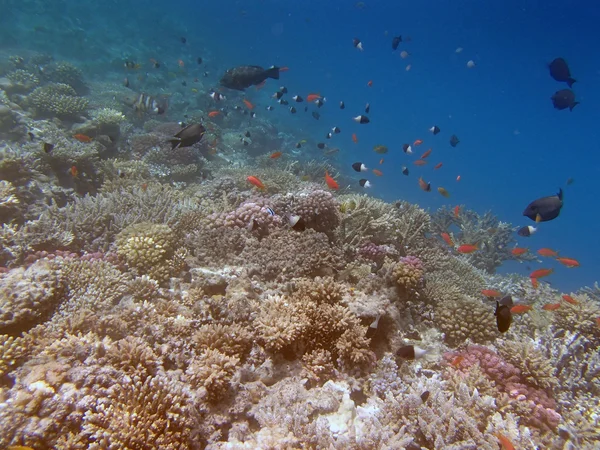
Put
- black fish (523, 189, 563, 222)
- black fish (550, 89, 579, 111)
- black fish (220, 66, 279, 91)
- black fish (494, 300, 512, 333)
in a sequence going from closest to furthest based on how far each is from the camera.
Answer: black fish (494, 300, 512, 333)
black fish (523, 189, 563, 222)
black fish (550, 89, 579, 111)
black fish (220, 66, 279, 91)

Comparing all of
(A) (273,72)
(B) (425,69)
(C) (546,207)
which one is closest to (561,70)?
(C) (546,207)

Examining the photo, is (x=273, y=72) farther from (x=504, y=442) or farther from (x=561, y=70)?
(x=504, y=442)

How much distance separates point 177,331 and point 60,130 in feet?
34.5

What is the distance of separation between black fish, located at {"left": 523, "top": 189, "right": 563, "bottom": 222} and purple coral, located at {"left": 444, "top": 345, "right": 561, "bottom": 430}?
2.78m

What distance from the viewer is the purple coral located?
12.7 ft

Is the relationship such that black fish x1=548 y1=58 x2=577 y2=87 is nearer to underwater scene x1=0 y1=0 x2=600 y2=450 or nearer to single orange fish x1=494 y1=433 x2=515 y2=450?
underwater scene x1=0 y1=0 x2=600 y2=450

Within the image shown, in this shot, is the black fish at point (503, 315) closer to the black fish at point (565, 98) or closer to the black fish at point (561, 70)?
the black fish at point (565, 98)

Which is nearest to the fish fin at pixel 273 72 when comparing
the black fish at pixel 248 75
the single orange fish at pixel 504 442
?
the black fish at pixel 248 75

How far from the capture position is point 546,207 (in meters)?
5.54

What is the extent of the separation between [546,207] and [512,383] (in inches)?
129

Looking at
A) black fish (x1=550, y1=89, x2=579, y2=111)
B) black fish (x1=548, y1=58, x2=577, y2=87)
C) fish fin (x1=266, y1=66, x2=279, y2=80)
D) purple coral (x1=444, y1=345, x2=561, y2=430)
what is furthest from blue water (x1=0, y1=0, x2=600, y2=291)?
purple coral (x1=444, y1=345, x2=561, y2=430)

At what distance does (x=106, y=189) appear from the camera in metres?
8.48

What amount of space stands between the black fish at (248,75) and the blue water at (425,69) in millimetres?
22336

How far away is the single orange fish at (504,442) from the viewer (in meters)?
2.99
